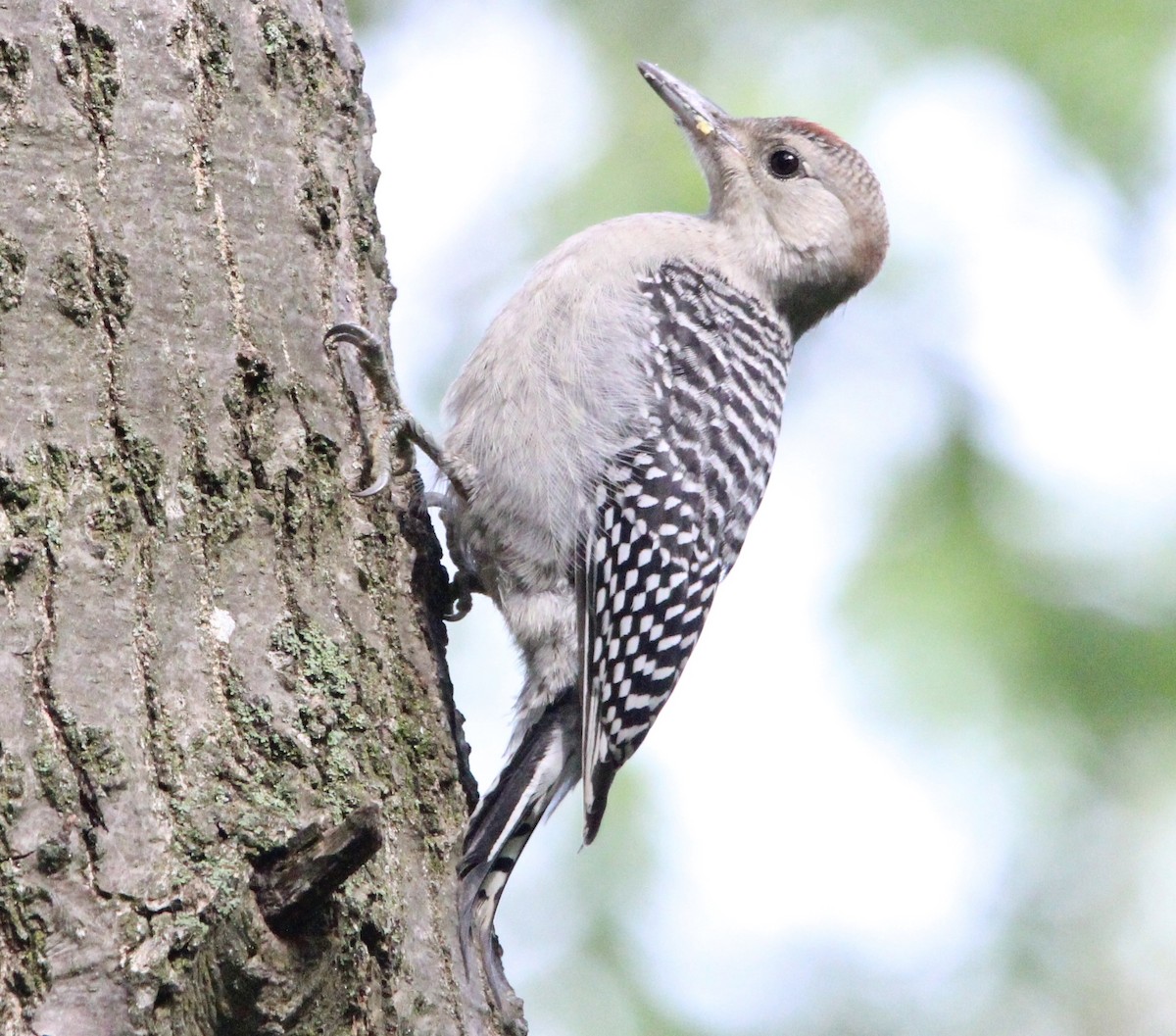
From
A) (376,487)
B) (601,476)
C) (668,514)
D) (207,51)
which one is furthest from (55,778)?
(668,514)

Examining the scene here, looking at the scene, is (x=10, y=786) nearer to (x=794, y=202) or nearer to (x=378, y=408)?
Result: (x=378, y=408)

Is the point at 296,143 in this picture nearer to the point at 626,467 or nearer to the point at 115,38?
the point at 115,38

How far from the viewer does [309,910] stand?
6.44ft

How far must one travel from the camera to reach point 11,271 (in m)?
2.38

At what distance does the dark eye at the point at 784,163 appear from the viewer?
197 inches

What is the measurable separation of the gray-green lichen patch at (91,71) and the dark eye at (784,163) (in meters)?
2.89

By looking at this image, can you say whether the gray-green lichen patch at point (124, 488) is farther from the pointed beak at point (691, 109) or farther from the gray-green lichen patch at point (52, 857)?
the pointed beak at point (691, 109)

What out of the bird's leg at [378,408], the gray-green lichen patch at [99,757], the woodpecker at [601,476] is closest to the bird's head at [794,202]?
the woodpecker at [601,476]

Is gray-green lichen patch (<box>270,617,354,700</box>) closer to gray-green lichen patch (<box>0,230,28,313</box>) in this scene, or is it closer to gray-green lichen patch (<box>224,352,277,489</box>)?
gray-green lichen patch (<box>224,352,277,489</box>)

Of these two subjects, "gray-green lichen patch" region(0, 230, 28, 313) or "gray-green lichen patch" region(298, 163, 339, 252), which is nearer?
"gray-green lichen patch" region(0, 230, 28, 313)

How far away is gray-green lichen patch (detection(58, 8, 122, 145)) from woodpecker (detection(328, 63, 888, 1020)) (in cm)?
102

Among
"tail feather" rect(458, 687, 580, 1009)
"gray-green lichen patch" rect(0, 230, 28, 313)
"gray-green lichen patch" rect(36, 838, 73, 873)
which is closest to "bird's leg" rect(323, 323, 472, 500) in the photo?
"gray-green lichen patch" rect(0, 230, 28, 313)

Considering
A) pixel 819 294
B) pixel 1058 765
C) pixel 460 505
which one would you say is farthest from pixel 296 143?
pixel 1058 765

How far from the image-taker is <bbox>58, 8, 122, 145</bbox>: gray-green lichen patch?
8.40ft
